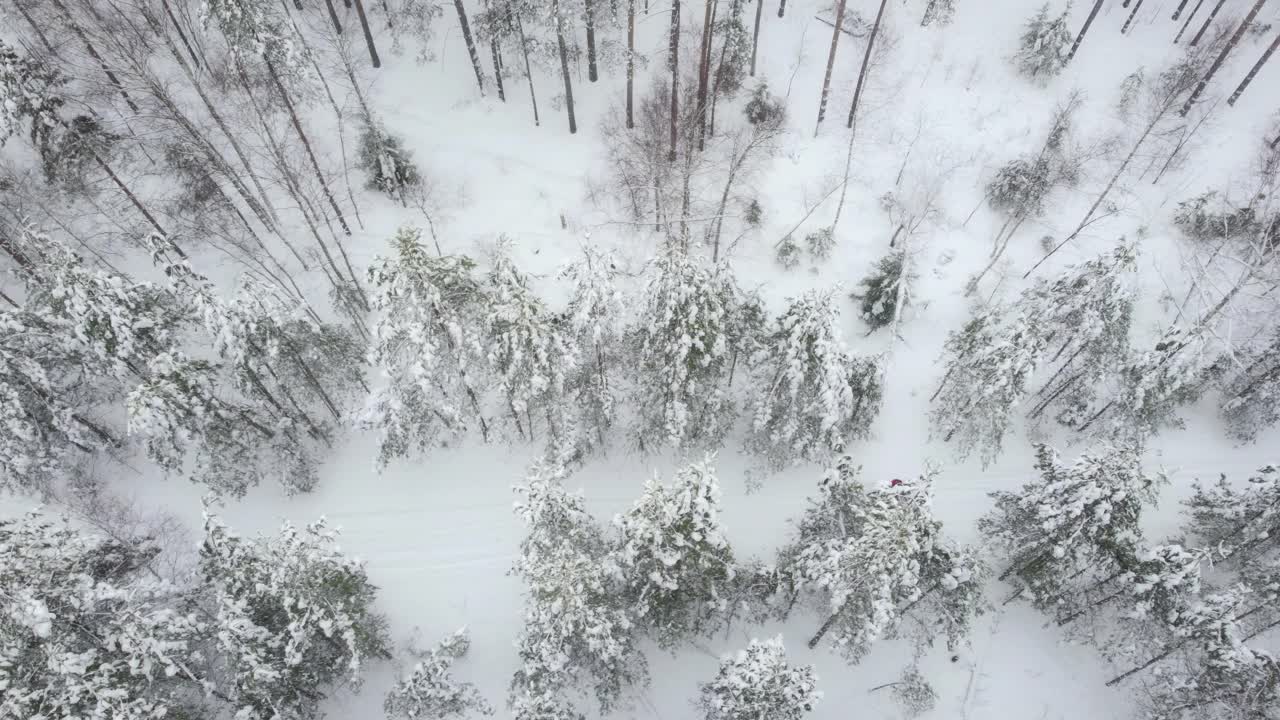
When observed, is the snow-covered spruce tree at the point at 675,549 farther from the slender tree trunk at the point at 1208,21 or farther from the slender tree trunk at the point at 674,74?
the slender tree trunk at the point at 1208,21

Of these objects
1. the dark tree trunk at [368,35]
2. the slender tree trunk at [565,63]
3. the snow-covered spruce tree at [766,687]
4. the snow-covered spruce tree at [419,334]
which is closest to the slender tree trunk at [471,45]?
the slender tree trunk at [565,63]

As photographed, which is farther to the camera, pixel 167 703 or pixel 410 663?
pixel 410 663

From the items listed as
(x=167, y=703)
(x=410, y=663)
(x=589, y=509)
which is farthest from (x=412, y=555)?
(x=167, y=703)

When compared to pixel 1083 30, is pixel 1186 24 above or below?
above

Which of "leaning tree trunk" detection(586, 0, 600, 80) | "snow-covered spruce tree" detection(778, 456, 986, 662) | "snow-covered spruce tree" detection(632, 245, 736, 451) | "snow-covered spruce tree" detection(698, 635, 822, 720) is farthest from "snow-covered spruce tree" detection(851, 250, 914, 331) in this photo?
"leaning tree trunk" detection(586, 0, 600, 80)

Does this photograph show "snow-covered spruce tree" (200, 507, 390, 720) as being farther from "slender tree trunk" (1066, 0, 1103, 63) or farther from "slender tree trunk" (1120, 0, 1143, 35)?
"slender tree trunk" (1120, 0, 1143, 35)

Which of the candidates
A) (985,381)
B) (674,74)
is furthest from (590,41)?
(985,381)

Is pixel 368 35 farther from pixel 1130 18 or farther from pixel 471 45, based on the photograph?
pixel 1130 18

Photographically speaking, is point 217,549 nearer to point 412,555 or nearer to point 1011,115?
point 412,555
